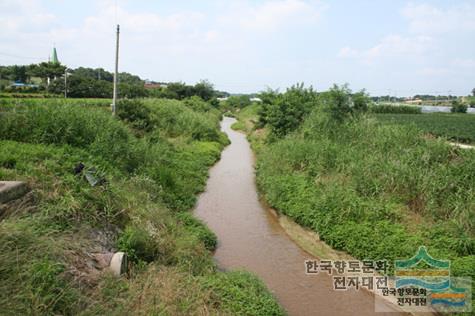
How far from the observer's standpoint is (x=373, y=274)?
799cm

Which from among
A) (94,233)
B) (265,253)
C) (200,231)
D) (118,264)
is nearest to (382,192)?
(265,253)

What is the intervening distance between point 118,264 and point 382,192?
775 centimetres

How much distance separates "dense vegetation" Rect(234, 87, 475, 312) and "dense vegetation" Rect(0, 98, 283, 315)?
10.7 feet

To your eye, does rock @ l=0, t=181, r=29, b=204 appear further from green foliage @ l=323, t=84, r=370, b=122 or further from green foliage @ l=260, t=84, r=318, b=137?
green foliage @ l=260, t=84, r=318, b=137

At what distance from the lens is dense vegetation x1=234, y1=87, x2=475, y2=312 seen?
802cm

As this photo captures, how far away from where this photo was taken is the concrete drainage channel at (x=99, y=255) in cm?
561

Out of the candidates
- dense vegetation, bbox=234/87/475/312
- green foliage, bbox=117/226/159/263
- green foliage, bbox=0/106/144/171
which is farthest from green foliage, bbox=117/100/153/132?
green foliage, bbox=117/226/159/263

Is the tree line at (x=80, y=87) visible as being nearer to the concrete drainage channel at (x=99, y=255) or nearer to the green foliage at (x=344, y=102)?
the green foliage at (x=344, y=102)

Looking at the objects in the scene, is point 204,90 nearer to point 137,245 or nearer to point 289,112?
point 289,112

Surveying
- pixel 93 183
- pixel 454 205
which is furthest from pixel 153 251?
pixel 454 205

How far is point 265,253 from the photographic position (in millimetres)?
9492

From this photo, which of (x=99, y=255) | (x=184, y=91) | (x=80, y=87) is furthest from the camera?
(x=184, y=91)

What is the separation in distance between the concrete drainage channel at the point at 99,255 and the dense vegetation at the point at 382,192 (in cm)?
562

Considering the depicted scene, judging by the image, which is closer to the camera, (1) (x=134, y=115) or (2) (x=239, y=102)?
(1) (x=134, y=115)
